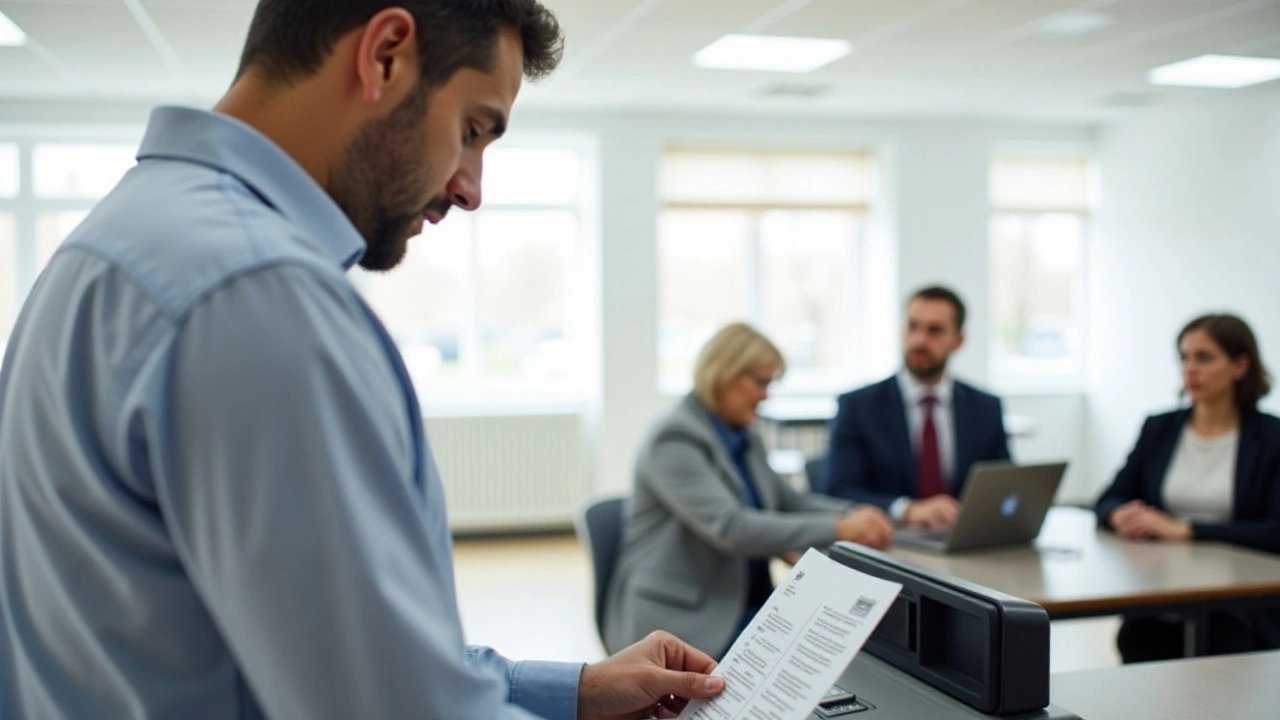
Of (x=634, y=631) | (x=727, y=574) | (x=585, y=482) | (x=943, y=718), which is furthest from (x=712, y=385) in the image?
(x=585, y=482)

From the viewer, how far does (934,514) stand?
301cm

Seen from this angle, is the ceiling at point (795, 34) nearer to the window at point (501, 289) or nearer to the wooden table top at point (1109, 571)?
the window at point (501, 289)

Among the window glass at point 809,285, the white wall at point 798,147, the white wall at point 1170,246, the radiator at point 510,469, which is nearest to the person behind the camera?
the white wall at point 1170,246

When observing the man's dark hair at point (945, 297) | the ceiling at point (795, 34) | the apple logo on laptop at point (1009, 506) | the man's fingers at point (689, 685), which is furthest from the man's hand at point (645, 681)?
the ceiling at point (795, 34)

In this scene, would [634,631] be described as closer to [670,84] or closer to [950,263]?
[670,84]

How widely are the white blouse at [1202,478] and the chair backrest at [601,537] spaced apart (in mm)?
1648

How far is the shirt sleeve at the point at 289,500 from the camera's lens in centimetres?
66

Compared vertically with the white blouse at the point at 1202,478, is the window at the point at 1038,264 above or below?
above

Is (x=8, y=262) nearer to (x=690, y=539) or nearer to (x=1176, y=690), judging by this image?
(x=690, y=539)

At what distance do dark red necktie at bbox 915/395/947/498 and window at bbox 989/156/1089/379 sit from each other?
4540 millimetres

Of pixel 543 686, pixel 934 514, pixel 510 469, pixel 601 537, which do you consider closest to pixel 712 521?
pixel 601 537

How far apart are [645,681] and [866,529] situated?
1727 millimetres

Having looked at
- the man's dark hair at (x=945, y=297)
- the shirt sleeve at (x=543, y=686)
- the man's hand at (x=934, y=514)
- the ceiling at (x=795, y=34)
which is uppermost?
the ceiling at (x=795, y=34)

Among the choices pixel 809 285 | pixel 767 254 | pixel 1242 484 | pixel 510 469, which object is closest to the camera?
pixel 1242 484
